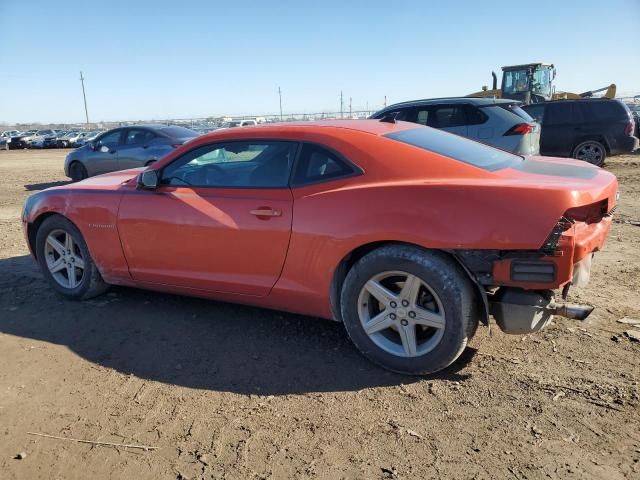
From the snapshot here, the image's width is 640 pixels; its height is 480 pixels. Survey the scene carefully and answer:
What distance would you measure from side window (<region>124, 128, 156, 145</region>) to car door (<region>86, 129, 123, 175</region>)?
315 mm

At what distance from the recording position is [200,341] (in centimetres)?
369

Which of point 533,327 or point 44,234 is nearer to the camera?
point 533,327

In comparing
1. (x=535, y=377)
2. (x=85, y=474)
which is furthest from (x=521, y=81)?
(x=85, y=474)

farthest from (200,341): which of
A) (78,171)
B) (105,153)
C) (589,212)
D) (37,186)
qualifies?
(37,186)

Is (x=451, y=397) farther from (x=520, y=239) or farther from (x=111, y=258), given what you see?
(x=111, y=258)

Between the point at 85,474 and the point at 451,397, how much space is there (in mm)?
1910

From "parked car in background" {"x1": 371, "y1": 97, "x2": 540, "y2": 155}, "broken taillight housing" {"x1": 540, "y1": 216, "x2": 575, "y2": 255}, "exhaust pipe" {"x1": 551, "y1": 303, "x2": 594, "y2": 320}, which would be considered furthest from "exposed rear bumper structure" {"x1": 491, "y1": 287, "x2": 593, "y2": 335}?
"parked car in background" {"x1": 371, "y1": 97, "x2": 540, "y2": 155}

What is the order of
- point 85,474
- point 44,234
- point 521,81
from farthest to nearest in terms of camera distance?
point 521,81, point 44,234, point 85,474

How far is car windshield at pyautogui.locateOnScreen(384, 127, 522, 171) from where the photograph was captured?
328 centimetres

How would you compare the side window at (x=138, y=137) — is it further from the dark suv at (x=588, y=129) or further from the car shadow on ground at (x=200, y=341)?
the dark suv at (x=588, y=129)

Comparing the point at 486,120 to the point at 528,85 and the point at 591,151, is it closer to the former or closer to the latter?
the point at 591,151

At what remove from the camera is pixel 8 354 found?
11.9 ft

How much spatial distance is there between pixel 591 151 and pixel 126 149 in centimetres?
1108

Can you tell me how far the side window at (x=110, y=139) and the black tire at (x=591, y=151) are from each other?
1097cm
